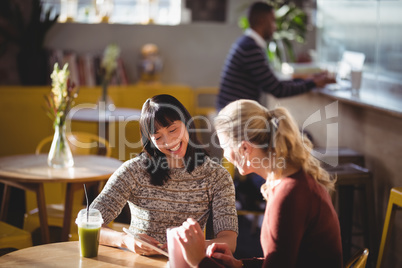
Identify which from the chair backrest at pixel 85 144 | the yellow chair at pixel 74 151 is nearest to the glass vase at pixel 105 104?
the yellow chair at pixel 74 151

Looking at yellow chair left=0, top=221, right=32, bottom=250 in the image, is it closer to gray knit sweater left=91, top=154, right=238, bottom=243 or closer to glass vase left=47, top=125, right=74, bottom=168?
glass vase left=47, top=125, right=74, bottom=168

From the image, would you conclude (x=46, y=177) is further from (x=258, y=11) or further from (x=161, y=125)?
(x=258, y=11)

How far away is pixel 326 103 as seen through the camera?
3.64 metres

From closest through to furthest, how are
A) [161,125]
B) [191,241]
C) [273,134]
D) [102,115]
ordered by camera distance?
[191,241] < [273,134] < [161,125] < [102,115]

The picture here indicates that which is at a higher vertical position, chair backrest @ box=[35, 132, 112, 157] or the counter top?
the counter top

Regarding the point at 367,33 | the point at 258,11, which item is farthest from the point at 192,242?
the point at 258,11

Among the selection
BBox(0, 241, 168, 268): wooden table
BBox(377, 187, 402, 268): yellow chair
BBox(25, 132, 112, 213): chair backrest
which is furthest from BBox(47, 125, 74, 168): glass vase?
BBox(377, 187, 402, 268): yellow chair

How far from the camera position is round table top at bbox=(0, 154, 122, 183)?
2.71 meters

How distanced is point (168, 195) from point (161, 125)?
0.26 metres

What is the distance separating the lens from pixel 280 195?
1.38 m

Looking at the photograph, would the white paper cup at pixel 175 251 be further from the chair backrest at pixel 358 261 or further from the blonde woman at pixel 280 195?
the chair backrest at pixel 358 261

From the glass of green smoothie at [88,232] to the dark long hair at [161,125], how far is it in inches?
14.8

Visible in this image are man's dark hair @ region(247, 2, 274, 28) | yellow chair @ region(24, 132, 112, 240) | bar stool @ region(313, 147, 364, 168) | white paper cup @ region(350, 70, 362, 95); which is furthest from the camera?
man's dark hair @ region(247, 2, 274, 28)

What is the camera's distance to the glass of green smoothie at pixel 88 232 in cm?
153
